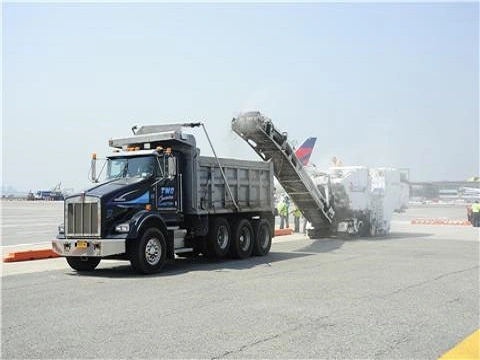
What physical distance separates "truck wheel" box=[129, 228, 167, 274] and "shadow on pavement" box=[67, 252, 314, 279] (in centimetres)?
19

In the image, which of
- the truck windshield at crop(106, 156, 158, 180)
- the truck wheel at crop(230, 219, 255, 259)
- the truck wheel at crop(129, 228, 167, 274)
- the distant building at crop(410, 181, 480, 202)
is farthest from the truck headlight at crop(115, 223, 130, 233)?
the distant building at crop(410, 181, 480, 202)

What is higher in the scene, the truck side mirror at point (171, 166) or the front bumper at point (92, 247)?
the truck side mirror at point (171, 166)

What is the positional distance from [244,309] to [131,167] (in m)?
6.01

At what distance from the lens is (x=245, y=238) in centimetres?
1552

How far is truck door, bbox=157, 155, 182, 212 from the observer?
42.2ft

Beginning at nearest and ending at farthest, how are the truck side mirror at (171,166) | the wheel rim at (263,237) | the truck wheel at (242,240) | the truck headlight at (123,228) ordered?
1. the truck headlight at (123,228)
2. the truck side mirror at (171,166)
3. the truck wheel at (242,240)
4. the wheel rim at (263,237)

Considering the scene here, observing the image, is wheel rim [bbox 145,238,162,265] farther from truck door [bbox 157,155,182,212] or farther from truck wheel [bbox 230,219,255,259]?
truck wheel [bbox 230,219,255,259]

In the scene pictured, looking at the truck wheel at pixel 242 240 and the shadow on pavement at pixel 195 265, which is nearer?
the shadow on pavement at pixel 195 265

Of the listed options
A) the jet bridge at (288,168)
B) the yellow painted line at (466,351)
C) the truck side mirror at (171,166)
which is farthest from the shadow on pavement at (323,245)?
the yellow painted line at (466,351)

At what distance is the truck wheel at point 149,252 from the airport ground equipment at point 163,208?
20 mm

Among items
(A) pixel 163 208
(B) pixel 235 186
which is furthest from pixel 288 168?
(A) pixel 163 208

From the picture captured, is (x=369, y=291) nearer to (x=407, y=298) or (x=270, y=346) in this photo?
(x=407, y=298)

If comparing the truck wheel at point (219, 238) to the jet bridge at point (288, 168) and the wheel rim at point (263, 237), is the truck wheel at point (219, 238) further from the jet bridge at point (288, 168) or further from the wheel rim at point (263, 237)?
the jet bridge at point (288, 168)

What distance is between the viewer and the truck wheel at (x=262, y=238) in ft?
51.7
